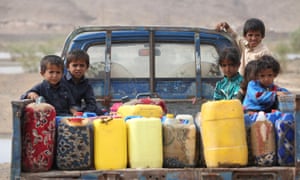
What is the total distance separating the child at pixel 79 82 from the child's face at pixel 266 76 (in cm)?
148

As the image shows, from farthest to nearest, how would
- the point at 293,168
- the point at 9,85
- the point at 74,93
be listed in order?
the point at 9,85
the point at 74,93
the point at 293,168

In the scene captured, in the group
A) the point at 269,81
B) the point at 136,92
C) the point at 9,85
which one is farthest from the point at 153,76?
the point at 9,85

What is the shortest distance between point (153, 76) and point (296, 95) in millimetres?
2728

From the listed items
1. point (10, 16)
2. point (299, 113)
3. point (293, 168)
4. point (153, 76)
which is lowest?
point (293, 168)

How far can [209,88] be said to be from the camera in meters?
7.57

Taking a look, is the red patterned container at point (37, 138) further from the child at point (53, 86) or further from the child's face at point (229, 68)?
the child's face at point (229, 68)

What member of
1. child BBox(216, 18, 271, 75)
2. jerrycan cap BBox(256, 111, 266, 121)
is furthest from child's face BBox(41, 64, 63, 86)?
child BBox(216, 18, 271, 75)

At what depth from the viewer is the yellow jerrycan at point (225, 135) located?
5.05m

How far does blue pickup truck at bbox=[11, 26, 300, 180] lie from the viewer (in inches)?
294

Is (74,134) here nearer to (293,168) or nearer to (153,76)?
(293,168)

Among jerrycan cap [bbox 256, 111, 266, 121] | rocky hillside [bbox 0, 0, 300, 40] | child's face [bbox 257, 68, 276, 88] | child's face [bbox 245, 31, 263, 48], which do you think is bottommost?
jerrycan cap [bbox 256, 111, 266, 121]

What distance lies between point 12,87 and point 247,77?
20031 mm

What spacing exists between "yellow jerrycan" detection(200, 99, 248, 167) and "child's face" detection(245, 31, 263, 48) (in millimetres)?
2282

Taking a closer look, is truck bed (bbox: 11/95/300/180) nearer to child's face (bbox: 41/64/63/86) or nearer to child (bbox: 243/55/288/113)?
child (bbox: 243/55/288/113)
